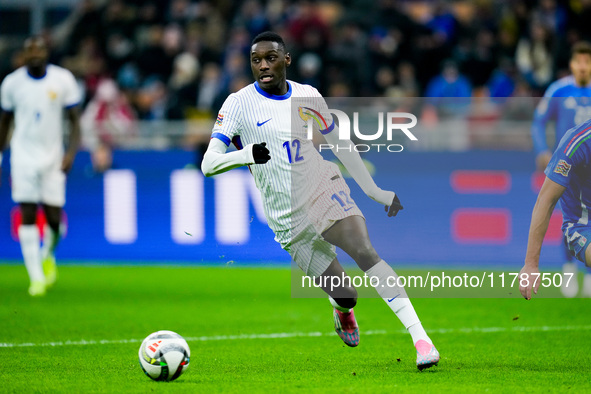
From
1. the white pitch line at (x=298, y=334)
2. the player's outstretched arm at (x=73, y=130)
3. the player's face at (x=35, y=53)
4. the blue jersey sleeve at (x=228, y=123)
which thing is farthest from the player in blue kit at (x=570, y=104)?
the player's face at (x=35, y=53)

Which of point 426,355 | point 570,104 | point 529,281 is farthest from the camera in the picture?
point 570,104

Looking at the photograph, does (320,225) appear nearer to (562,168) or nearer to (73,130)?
(562,168)

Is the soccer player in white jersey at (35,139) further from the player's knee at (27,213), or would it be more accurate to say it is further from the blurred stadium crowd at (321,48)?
the blurred stadium crowd at (321,48)

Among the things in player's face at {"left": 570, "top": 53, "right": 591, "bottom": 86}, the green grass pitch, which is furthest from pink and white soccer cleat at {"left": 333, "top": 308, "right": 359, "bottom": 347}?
player's face at {"left": 570, "top": 53, "right": 591, "bottom": 86}

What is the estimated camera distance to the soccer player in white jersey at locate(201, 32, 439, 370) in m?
5.93

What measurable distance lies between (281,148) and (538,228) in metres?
1.75

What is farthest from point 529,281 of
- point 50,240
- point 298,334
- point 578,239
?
point 50,240

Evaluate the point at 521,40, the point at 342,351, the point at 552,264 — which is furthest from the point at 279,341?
the point at 521,40

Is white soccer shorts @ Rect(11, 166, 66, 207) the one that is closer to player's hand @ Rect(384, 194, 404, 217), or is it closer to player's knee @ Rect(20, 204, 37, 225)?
player's knee @ Rect(20, 204, 37, 225)

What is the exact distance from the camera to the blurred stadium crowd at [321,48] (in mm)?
14320

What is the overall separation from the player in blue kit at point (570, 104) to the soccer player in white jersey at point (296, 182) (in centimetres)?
401

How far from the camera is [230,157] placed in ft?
18.1

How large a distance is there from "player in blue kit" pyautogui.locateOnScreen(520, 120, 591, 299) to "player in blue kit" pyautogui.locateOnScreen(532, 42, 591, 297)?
3.78 m

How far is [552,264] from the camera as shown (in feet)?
38.9
